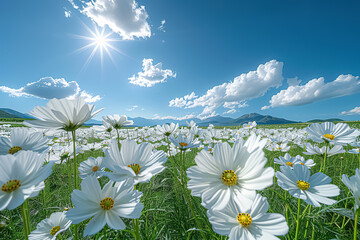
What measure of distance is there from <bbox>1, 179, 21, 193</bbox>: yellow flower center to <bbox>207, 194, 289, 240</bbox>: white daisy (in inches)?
28.2

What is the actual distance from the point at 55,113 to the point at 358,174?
4.48 feet

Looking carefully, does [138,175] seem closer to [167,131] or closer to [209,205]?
[209,205]

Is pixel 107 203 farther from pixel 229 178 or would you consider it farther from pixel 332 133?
pixel 332 133

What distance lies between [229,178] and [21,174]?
798mm

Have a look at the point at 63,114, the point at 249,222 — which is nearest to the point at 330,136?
the point at 249,222

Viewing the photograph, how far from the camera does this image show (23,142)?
0.84 metres

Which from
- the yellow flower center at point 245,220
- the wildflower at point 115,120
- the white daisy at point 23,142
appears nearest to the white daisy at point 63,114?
the white daisy at point 23,142

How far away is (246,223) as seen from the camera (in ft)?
2.01

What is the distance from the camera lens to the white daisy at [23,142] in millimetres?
808

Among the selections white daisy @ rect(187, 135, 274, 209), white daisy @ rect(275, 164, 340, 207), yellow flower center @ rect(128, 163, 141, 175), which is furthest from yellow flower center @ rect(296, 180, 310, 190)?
yellow flower center @ rect(128, 163, 141, 175)

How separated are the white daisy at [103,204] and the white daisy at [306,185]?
71cm

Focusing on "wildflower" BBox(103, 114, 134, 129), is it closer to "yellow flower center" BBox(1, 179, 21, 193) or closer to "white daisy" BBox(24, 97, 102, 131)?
"white daisy" BBox(24, 97, 102, 131)

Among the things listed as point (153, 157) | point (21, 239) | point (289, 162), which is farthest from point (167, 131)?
point (21, 239)

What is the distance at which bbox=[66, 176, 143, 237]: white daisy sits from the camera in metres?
0.58
